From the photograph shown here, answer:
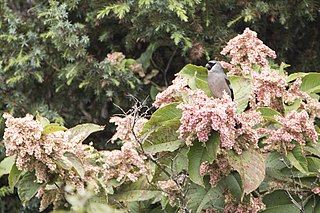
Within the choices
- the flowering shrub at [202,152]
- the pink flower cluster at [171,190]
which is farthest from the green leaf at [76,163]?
the pink flower cluster at [171,190]

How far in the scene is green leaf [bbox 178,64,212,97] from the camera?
9.91 ft

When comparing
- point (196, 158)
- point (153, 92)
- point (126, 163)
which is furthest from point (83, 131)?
point (153, 92)

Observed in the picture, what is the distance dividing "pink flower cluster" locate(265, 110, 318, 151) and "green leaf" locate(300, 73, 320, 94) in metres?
0.46

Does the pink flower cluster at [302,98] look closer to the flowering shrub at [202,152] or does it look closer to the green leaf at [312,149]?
the flowering shrub at [202,152]

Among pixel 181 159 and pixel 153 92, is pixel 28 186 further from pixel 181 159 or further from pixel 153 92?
pixel 153 92

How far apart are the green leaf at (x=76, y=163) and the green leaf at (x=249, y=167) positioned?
0.67 meters

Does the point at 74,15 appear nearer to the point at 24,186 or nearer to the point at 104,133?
the point at 104,133

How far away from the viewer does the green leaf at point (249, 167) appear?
2553mm

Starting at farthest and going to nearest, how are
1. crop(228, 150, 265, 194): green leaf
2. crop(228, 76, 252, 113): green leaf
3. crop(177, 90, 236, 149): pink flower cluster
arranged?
crop(228, 76, 252, 113): green leaf
crop(228, 150, 265, 194): green leaf
crop(177, 90, 236, 149): pink flower cluster

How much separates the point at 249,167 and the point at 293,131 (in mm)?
309

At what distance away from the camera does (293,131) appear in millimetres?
2760

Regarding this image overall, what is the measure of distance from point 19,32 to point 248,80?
2246mm

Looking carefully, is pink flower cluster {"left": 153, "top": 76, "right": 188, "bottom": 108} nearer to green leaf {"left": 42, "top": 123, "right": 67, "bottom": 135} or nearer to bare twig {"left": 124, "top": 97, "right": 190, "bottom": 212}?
bare twig {"left": 124, "top": 97, "right": 190, "bottom": 212}

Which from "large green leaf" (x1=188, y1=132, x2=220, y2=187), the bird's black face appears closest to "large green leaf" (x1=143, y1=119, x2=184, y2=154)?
"large green leaf" (x1=188, y1=132, x2=220, y2=187)
